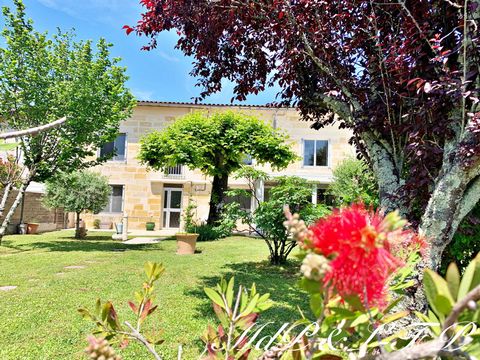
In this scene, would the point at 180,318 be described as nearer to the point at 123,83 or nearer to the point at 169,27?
the point at 169,27

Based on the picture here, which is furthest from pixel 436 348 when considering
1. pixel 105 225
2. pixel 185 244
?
pixel 105 225

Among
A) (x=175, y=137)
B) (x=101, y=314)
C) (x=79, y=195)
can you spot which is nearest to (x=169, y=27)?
Result: (x=101, y=314)

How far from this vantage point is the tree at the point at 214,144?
12984mm

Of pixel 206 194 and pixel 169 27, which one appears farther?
pixel 206 194

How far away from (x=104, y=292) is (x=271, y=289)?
279cm

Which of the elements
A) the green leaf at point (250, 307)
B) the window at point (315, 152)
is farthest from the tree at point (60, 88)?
the window at point (315, 152)

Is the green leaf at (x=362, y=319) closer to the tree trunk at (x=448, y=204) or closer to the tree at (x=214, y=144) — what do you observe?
the tree trunk at (x=448, y=204)

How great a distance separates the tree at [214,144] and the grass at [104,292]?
395 cm

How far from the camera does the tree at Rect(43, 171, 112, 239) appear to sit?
48.1 ft

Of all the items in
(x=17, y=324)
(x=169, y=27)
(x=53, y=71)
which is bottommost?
(x=17, y=324)

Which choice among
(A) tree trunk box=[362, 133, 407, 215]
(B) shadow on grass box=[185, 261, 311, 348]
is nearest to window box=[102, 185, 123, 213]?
(B) shadow on grass box=[185, 261, 311, 348]

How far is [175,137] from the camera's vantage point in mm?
13289

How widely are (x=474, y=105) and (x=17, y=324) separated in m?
4.97

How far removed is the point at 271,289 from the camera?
604cm
